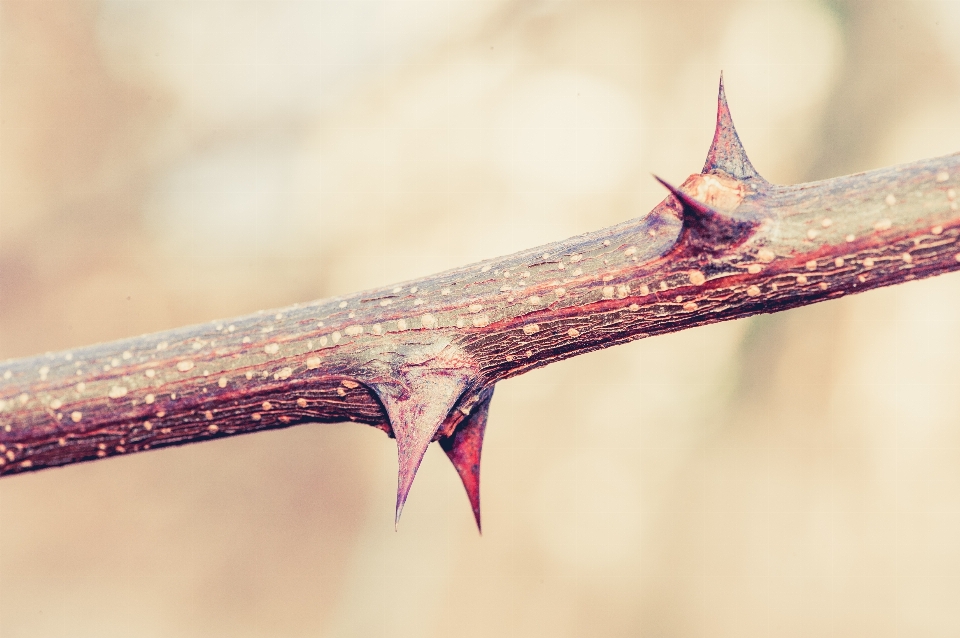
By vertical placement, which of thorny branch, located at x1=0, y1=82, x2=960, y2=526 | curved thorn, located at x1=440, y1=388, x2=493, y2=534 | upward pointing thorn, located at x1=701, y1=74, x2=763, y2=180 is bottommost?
curved thorn, located at x1=440, y1=388, x2=493, y2=534

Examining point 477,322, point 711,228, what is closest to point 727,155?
point 711,228

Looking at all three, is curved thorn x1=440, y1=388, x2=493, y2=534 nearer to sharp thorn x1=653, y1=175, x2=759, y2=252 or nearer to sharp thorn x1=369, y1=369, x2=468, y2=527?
sharp thorn x1=369, y1=369, x2=468, y2=527

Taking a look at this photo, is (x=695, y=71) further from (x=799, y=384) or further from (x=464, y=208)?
(x=799, y=384)

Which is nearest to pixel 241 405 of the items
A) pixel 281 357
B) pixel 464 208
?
pixel 281 357

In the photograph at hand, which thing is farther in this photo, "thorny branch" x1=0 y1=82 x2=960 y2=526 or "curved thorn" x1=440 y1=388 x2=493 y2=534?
"curved thorn" x1=440 y1=388 x2=493 y2=534

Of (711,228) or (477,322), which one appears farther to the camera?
(477,322)

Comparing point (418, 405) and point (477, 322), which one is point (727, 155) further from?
point (418, 405)

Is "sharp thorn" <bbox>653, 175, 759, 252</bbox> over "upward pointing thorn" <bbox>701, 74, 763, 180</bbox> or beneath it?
beneath

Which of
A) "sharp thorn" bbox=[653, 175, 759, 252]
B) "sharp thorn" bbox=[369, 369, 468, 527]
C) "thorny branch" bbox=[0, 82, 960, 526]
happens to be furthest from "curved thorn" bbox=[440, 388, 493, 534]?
"sharp thorn" bbox=[653, 175, 759, 252]

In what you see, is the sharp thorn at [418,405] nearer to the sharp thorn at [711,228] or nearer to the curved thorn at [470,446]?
the curved thorn at [470,446]
